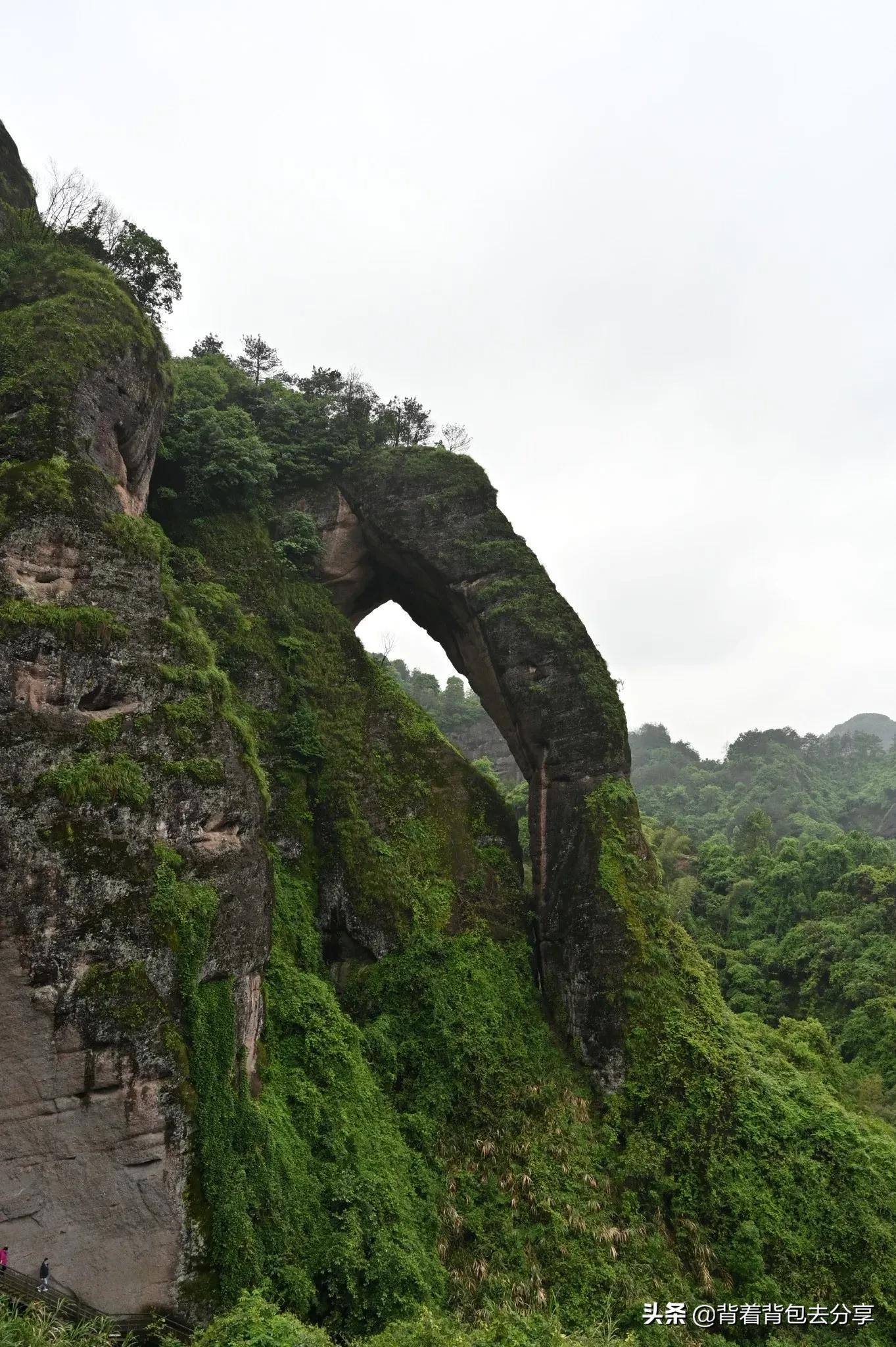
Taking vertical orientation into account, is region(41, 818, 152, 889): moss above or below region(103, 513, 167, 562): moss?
below

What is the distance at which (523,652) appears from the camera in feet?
70.2

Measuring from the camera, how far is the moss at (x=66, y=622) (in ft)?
39.1

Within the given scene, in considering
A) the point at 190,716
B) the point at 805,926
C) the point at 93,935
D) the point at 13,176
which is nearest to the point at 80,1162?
the point at 93,935

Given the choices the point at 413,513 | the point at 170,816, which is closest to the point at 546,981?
the point at 170,816

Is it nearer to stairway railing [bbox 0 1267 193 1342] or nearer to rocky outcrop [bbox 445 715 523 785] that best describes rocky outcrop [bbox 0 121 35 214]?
stairway railing [bbox 0 1267 193 1342]

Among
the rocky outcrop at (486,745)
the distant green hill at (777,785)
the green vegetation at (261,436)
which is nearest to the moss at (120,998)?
the green vegetation at (261,436)

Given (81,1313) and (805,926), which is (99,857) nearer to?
(81,1313)

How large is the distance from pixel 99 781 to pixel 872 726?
170579 millimetres

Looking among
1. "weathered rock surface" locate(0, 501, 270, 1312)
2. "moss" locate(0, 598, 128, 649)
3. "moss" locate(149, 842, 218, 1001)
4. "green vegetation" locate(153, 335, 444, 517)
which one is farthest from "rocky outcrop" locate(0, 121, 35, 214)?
"moss" locate(149, 842, 218, 1001)

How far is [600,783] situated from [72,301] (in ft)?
53.6

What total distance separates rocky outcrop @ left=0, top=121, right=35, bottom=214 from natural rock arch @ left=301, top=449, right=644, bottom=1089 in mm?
10245

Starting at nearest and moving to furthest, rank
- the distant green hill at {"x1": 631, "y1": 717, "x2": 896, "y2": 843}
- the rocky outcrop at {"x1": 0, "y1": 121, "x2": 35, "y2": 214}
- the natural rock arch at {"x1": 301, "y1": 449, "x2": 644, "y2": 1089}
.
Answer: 1. the natural rock arch at {"x1": 301, "y1": 449, "x2": 644, "y2": 1089}
2. the rocky outcrop at {"x1": 0, "y1": 121, "x2": 35, "y2": 214}
3. the distant green hill at {"x1": 631, "y1": 717, "x2": 896, "y2": 843}

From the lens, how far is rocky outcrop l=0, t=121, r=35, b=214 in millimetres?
19234

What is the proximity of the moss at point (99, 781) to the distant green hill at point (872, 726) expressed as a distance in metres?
162
